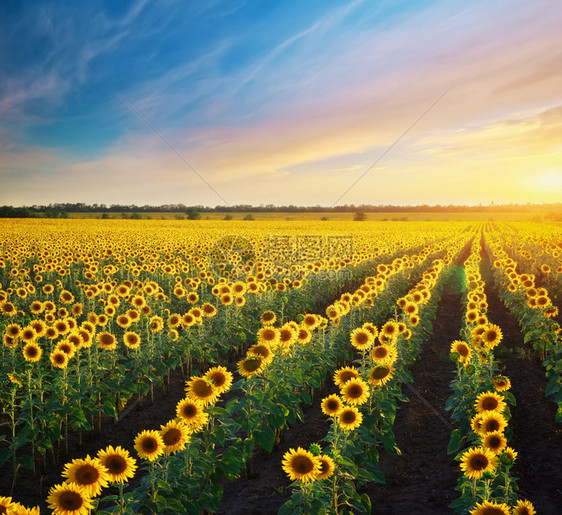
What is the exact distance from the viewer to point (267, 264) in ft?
59.7

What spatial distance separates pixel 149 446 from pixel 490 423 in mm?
3877

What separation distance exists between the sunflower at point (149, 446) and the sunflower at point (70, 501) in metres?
0.67

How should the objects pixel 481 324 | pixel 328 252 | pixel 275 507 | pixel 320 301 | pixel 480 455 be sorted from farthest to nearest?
pixel 328 252, pixel 320 301, pixel 481 324, pixel 275 507, pixel 480 455

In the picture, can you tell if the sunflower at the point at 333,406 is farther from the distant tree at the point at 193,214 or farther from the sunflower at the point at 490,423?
the distant tree at the point at 193,214

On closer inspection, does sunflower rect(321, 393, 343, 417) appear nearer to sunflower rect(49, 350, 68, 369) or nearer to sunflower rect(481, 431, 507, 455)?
sunflower rect(481, 431, 507, 455)

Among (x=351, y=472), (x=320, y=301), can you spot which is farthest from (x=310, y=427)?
(x=320, y=301)

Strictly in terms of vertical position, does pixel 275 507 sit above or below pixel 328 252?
below

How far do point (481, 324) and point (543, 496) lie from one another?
4089mm

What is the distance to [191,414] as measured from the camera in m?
4.59

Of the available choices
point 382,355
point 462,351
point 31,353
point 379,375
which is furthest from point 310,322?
point 31,353

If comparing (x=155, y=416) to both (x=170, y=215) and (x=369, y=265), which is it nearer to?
(x=369, y=265)

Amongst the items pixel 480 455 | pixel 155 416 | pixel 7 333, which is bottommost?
pixel 155 416

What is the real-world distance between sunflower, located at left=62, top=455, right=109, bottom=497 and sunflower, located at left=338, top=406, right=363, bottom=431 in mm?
2634

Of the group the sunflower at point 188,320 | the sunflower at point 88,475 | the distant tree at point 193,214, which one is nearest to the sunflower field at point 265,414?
the sunflower at point 88,475
